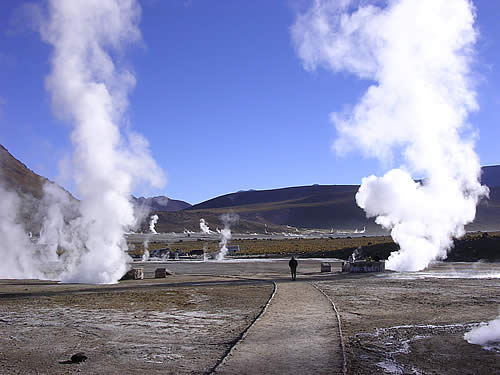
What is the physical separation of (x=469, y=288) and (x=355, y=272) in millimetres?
10891

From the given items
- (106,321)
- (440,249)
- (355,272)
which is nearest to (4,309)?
(106,321)

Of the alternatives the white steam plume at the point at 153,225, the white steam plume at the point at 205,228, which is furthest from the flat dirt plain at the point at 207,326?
the white steam plume at the point at 205,228

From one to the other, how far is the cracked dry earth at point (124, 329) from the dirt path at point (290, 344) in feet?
1.75

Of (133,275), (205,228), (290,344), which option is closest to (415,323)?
(290,344)

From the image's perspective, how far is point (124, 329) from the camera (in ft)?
45.5

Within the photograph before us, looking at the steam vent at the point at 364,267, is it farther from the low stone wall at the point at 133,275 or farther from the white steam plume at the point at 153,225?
the white steam plume at the point at 153,225

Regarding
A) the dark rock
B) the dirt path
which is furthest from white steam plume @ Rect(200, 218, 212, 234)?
the dark rock

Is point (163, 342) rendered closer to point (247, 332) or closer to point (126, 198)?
point (247, 332)

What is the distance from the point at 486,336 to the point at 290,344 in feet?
14.4

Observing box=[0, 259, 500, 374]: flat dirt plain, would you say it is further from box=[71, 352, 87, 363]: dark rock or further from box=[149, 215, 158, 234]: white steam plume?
box=[149, 215, 158, 234]: white steam plume

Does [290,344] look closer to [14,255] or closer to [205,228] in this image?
[14,255]

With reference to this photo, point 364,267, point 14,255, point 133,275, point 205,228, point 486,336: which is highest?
point 205,228

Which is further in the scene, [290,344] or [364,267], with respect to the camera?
[364,267]

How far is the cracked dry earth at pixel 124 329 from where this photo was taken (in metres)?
10.2
